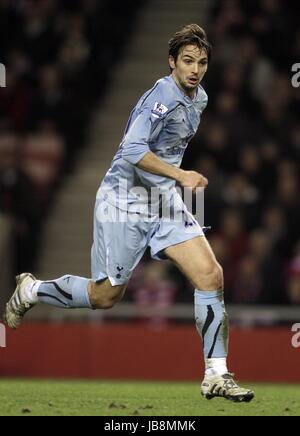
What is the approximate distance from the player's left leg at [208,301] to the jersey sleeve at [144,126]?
2.00ft

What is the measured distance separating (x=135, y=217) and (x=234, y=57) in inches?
257

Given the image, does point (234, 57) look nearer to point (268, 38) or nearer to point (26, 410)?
point (268, 38)

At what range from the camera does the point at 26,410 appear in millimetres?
6895

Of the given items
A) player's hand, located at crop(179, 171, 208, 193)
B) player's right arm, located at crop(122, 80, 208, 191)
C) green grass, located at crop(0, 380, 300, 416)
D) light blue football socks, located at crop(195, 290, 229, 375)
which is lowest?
green grass, located at crop(0, 380, 300, 416)

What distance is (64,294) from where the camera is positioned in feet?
26.7

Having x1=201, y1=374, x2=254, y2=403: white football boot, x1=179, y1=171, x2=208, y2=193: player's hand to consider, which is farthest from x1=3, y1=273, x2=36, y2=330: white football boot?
x1=179, y1=171, x2=208, y2=193: player's hand

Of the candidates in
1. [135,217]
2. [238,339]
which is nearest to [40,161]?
[238,339]

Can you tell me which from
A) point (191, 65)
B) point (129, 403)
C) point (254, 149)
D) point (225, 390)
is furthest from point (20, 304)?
point (254, 149)

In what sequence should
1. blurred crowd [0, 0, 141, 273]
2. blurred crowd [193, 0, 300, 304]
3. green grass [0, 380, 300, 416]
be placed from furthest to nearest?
blurred crowd [0, 0, 141, 273], blurred crowd [193, 0, 300, 304], green grass [0, 380, 300, 416]

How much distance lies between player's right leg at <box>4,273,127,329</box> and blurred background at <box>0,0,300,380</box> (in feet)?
12.1

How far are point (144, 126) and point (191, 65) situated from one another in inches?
18.2

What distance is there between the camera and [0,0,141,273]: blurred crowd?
1356 cm

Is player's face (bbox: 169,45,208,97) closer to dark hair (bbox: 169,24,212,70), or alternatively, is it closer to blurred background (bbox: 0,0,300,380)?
dark hair (bbox: 169,24,212,70)

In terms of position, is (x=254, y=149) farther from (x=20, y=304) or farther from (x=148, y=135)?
(x=148, y=135)
